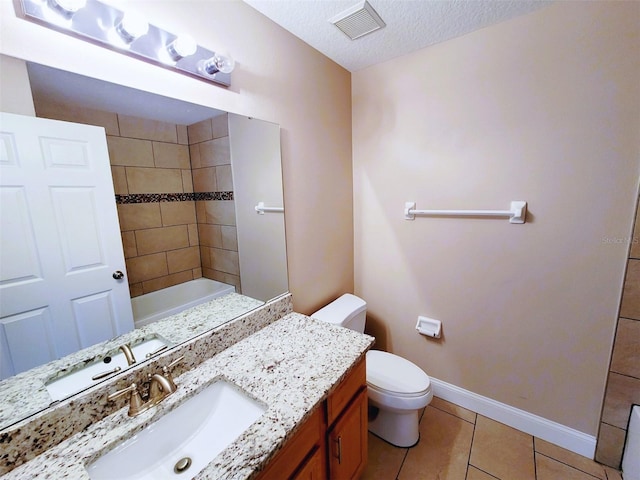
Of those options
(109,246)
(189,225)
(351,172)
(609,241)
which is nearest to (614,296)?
(609,241)

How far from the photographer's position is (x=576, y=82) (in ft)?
4.24

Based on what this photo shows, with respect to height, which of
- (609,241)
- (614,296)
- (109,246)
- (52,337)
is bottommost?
(614,296)

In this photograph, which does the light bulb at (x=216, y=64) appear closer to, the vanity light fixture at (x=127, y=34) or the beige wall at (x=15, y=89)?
the vanity light fixture at (x=127, y=34)

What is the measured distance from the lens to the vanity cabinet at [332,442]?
0.82 meters

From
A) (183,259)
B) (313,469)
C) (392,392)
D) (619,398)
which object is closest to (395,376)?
(392,392)

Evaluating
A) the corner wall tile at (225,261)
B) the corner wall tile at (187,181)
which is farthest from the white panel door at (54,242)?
the corner wall tile at (225,261)

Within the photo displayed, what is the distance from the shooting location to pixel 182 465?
2.61 feet

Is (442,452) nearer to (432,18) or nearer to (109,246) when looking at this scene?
(109,246)

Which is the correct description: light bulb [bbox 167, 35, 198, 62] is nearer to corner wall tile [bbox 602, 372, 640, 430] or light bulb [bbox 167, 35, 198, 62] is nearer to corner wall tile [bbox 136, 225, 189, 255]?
corner wall tile [bbox 136, 225, 189, 255]

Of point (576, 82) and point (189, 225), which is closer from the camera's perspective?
point (189, 225)

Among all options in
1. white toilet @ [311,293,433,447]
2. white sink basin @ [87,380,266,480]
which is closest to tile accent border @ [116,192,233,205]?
white sink basin @ [87,380,266,480]

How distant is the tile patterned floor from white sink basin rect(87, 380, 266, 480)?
993 mm

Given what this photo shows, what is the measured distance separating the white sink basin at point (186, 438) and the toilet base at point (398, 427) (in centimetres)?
94

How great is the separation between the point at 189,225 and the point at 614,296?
2030mm
